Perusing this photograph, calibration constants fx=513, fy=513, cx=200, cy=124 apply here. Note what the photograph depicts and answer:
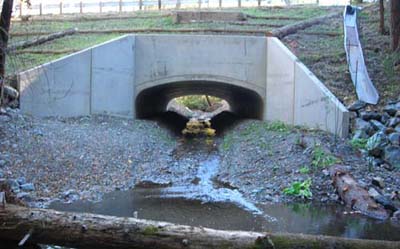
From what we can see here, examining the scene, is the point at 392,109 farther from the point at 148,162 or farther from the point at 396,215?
the point at 148,162

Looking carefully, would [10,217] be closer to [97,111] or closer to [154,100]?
[97,111]

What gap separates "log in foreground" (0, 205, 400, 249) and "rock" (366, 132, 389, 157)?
617cm

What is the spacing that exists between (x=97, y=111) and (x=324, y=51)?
25.1 feet

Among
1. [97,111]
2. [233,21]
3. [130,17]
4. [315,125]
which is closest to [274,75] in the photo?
[315,125]

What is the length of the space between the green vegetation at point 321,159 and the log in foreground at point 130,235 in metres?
5.45

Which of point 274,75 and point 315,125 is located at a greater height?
point 274,75

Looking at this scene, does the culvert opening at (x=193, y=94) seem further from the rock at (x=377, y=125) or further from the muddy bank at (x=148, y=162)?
the rock at (x=377, y=125)

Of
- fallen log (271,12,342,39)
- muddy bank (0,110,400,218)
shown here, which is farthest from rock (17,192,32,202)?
fallen log (271,12,342,39)

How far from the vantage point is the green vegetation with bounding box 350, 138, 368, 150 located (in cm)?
1117

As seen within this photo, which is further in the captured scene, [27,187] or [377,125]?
[377,125]

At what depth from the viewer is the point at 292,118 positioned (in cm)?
1498

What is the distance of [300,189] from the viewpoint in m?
9.52

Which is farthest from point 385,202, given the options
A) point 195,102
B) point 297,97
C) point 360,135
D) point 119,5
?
point 119,5

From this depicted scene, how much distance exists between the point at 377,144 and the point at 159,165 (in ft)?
16.4
